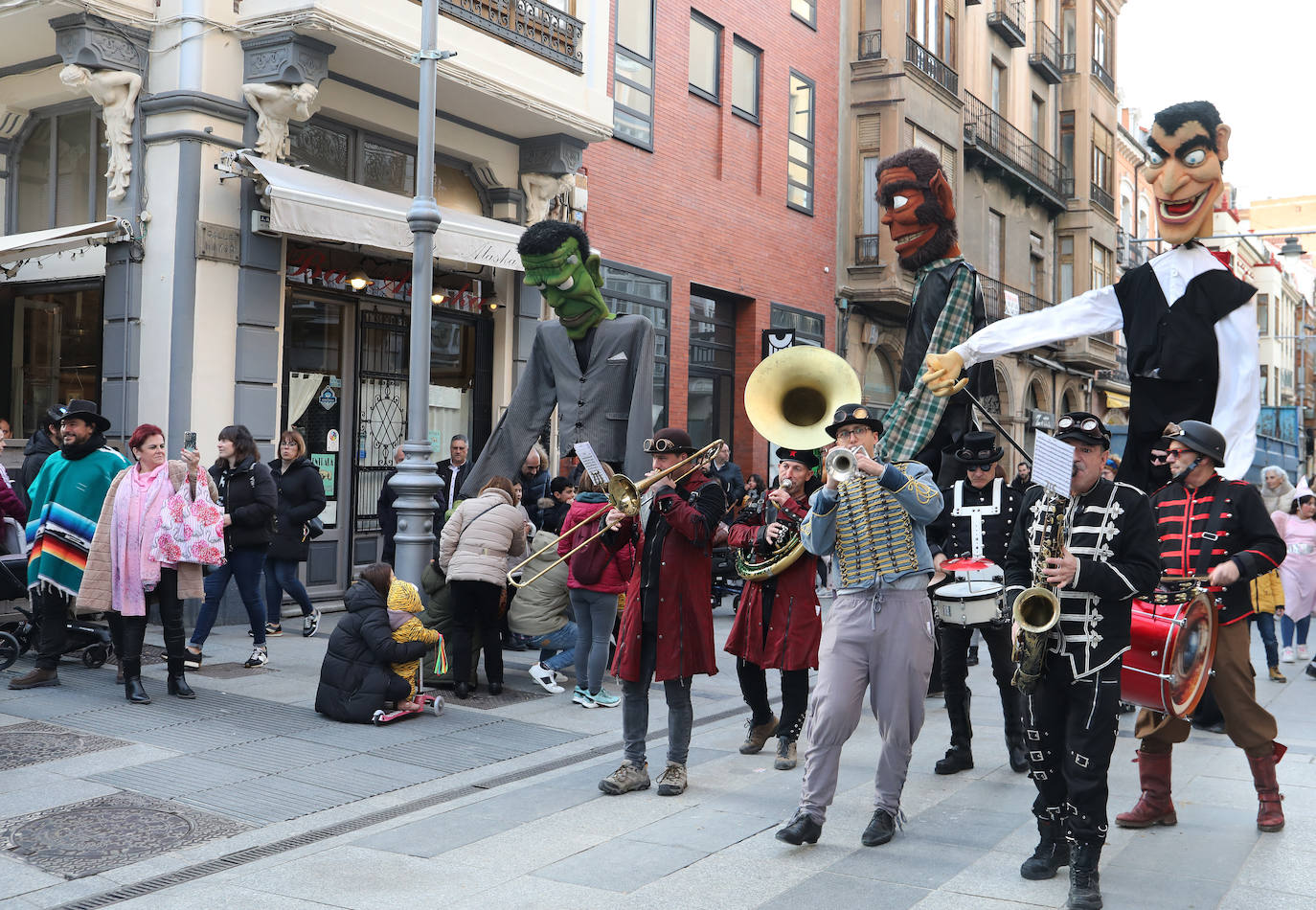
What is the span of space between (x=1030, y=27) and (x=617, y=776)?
1212 inches

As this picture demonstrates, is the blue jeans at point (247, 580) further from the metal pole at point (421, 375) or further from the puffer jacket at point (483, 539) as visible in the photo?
the puffer jacket at point (483, 539)

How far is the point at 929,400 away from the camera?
7086 mm

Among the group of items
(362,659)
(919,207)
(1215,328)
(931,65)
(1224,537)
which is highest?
(931,65)

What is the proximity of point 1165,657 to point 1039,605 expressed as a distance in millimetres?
759

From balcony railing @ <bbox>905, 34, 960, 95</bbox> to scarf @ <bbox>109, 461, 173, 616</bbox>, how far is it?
60.8ft

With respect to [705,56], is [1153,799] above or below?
below

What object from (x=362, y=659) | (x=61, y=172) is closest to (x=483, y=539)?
(x=362, y=659)

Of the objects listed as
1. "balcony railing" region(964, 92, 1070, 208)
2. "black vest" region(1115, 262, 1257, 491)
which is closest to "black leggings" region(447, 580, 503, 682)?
"black vest" region(1115, 262, 1257, 491)

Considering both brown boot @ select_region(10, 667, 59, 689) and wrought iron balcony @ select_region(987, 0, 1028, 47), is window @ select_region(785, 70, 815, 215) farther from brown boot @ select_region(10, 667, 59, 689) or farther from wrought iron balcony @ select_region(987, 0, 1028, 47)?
brown boot @ select_region(10, 667, 59, 689)

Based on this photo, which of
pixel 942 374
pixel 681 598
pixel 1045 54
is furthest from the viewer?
pixel 1045 54

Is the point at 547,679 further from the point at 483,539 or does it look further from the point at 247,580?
the point at 247,580

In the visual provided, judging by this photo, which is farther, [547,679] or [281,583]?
Answer: [281,583]

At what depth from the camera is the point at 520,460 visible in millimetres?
7348

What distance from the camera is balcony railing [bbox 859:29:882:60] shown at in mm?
23016
